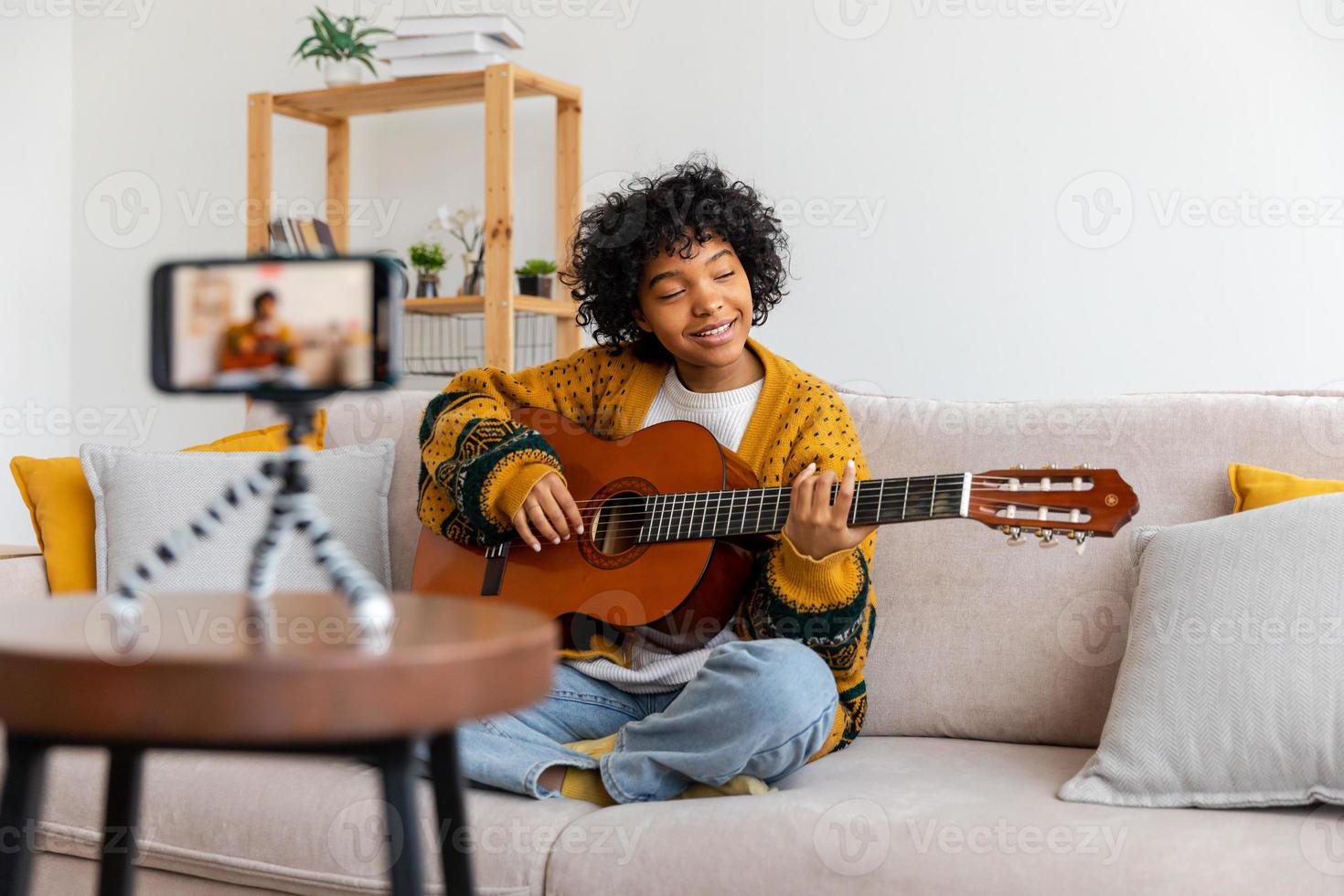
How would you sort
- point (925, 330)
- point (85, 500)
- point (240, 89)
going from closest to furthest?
point (85, 500) < point (925, 330) < point (240, 89)

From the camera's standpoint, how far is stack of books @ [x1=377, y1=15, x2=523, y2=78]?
9.04ft

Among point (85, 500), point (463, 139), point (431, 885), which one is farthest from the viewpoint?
point (463, 139)

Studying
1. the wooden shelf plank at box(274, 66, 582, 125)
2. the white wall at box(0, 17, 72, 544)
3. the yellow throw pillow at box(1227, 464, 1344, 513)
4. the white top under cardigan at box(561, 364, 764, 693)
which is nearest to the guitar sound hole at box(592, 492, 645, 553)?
the white top under cardigan at box(561, 364, 764, 693)

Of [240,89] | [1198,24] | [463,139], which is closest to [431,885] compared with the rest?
[1198,24]

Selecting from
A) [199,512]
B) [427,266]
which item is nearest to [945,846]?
[199,512]

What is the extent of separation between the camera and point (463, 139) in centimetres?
310

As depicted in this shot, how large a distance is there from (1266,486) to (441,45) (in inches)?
80.9

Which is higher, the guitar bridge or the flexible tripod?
the flexible tripod

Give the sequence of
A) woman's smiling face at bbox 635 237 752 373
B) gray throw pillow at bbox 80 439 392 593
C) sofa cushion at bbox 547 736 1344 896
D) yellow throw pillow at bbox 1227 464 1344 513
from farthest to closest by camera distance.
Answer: gray throw pillow at bbox 80 439 392 593
woman's smiling face at bbox 635 237 752 373
yellow throw pillow at bbox 1227 464 1344 513
sofa cushion at bbox 547 736 1344 896

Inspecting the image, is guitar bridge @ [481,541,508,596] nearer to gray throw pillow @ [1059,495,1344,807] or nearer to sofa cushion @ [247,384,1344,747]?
sofa cushion @ [247,384,1344,747]

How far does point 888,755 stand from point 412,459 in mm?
845

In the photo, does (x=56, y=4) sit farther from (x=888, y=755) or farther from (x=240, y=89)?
(x=888, y=755)

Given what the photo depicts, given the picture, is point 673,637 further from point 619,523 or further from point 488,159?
point 488,159

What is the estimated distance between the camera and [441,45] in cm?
278
